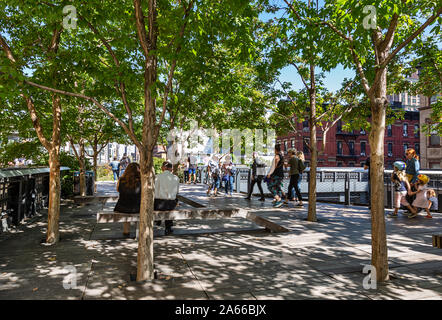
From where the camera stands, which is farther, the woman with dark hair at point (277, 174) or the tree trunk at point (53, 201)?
the woman with dark hair at point (277, 174)

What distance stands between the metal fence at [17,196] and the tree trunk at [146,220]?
424 cm

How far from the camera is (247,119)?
10.9 m

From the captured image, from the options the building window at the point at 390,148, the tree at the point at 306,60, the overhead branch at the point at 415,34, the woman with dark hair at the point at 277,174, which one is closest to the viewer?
the overhead branch at the point at 415,34

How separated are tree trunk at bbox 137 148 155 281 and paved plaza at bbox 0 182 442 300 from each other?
174 mm

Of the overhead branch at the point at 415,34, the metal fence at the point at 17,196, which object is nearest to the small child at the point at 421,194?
the overhead branch at the point at 415,34

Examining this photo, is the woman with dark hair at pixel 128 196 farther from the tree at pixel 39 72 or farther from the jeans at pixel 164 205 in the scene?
the tree at pixel 39 72

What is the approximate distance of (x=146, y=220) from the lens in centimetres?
388

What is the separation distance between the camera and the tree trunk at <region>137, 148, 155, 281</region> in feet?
12.4

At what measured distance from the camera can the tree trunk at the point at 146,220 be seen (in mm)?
3791

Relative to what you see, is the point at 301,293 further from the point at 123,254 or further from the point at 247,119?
the point at 247,119

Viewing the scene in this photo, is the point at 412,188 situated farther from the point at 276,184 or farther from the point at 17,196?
the point at 17,196

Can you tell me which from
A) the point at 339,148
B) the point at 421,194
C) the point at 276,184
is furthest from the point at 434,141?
the point at 276,184

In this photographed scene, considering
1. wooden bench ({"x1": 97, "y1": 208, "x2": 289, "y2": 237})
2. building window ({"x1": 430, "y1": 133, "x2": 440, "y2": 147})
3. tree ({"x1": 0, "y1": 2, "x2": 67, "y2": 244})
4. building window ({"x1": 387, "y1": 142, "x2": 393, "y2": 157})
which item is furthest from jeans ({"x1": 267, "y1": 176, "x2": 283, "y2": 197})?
building window ({"x1": 387, "y1": 142, "x2": 393, "y2": 157})

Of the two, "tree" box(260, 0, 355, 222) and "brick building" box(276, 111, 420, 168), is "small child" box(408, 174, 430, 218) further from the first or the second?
"brick building" box(276, 111, 420, 168)
